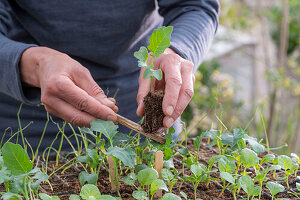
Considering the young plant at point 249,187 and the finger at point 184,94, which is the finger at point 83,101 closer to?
the finger at point 184,94

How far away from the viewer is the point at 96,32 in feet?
4.28

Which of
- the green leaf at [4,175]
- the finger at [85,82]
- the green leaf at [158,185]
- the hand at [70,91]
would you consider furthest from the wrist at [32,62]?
the green leaf at [158,185]

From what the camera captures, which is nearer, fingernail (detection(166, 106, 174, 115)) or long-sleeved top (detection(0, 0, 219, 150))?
fingernail (detection(166, 106, 174, 115))

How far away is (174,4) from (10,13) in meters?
0.54

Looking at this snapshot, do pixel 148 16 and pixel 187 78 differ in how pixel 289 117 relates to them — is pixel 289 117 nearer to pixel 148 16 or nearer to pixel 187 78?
pixel 148 16

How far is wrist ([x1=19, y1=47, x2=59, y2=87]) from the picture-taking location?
100 cm

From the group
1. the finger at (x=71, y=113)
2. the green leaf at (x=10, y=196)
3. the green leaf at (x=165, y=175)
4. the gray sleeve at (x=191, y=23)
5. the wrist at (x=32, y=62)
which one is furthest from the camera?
the gray sleeve at (x=191, y=23)

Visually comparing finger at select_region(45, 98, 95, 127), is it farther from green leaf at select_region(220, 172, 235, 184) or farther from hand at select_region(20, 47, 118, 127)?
green leaf at select_region(220, 172, 235, 184)

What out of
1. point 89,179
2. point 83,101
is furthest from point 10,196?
point 83,101

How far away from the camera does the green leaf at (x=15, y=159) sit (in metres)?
0.72

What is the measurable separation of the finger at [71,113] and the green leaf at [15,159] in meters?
0.19

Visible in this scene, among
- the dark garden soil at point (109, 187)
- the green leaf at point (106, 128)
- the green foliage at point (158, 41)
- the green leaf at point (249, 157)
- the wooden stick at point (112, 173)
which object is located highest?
the green foliage at point (158, 41)

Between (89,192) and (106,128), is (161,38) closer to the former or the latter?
(106,128)

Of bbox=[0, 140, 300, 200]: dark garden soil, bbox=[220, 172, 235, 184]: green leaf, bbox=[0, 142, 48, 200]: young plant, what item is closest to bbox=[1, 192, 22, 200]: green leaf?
bbox=[0, 142, 48, 200]: young plant
